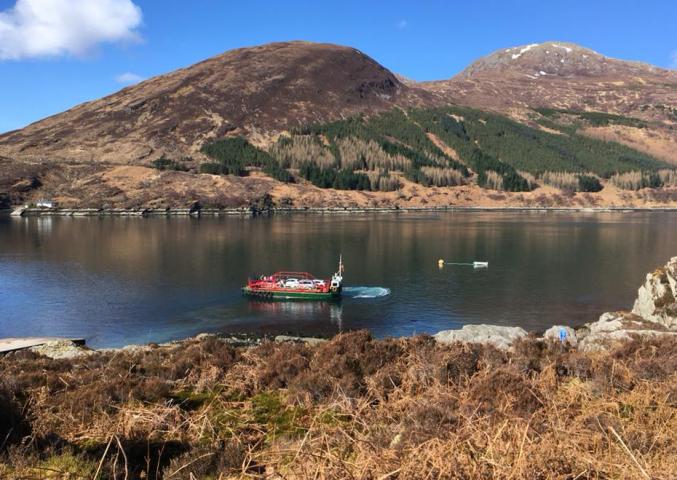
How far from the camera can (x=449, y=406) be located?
7207mm

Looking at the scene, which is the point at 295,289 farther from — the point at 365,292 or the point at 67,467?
the point at 67,467

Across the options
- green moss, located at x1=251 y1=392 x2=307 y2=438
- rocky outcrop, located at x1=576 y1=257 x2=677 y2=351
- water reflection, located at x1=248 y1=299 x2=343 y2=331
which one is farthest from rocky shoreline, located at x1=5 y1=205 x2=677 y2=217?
green moss, located at x1=251 y1=392 x2=307 y2=438

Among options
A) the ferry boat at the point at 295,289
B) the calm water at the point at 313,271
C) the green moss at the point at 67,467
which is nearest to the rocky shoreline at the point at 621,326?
the calm water at the point at 313,271

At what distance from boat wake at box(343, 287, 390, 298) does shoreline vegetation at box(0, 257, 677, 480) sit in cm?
2869

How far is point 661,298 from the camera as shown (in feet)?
89.4

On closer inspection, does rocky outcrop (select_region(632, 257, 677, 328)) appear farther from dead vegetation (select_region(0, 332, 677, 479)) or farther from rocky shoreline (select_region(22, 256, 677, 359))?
dead vegetation (select_region(0, 332, 677, 479))

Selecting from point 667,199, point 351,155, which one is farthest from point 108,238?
point 667,199

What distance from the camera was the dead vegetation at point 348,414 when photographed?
5129 millimetres

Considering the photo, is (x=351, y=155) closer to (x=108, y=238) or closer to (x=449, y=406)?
(x=108, y=238)

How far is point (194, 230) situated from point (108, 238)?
51.4 ft

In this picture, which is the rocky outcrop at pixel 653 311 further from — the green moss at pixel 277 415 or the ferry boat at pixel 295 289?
the green moss at pixel 277 415

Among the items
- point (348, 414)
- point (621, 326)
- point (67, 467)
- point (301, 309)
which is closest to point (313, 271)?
point (301, 309)

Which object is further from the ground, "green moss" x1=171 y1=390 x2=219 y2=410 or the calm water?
"green moss" x1=171 y1=390 x2=219 y2=410

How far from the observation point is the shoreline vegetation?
512 cm
